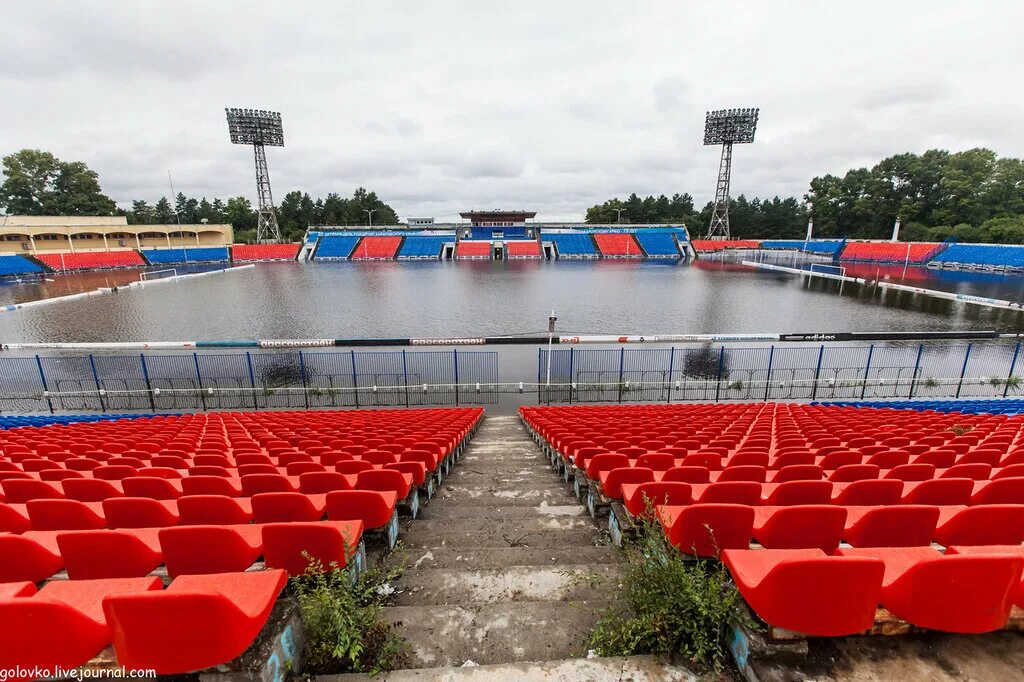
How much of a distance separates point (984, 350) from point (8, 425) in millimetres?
36690

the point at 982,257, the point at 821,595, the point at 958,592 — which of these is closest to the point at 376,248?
the point at 821,595

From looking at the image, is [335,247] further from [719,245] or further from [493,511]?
[493,511]

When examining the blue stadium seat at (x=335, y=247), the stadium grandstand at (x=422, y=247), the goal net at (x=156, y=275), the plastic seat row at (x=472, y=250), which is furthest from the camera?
the plastic seat row at (x=472, y=250)

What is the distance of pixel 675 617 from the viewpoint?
234cm

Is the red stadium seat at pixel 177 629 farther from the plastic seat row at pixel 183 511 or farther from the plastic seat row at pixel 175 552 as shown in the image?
the plastic seat row at pixel 183 511

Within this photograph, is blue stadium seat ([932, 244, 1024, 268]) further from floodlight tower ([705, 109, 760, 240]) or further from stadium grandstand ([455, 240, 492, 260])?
stadium grandstand ([455, 240, 492, 260])

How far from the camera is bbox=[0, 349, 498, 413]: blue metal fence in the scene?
15422 mm

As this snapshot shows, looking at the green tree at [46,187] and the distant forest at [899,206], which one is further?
the green tree at [46,187]

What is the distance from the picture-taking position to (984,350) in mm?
20297

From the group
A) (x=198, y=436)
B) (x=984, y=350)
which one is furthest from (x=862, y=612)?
(x=984, y=350)

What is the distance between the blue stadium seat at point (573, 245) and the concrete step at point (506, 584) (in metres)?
76.7

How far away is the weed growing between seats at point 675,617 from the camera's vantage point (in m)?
2.26

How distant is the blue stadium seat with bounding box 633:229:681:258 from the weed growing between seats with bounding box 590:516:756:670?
81.9 meters

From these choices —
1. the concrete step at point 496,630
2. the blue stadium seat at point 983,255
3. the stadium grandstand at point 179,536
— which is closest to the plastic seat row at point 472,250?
the blue stadium seat at point 983,255
